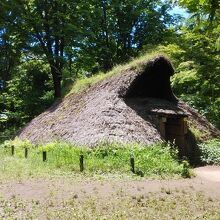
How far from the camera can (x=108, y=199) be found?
11250 millimetres

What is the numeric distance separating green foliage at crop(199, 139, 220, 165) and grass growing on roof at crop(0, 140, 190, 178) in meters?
2.93

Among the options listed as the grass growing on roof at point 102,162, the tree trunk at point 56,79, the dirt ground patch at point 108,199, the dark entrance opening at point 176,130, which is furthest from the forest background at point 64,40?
the dirt ground patch at point 108,199

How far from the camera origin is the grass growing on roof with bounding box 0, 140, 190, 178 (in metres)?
15.7

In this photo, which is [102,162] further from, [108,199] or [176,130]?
[176,130]

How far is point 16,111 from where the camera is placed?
40.9 metres

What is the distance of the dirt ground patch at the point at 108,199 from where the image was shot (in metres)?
9.62

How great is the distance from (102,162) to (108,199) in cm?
516

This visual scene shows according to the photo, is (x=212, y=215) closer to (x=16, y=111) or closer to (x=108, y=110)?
(x=108, y=110)

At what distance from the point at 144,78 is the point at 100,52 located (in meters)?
18.5

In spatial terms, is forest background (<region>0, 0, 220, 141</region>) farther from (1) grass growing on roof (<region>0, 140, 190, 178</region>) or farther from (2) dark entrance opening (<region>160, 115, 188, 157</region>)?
(1) grass growing on roof (<region>0, 140, 190, 178</region>)

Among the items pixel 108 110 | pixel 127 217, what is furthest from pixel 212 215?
pixel 108 110

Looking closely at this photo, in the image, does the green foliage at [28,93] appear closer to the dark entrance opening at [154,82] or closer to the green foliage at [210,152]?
the dark entrance opening at [154,82]

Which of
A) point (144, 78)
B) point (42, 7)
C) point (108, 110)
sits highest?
point (42, 7)

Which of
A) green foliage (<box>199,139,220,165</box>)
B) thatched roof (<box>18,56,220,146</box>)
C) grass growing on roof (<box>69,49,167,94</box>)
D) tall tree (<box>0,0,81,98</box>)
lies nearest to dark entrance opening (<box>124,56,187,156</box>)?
thatched roof (<box>18,56,220,146</box>)
